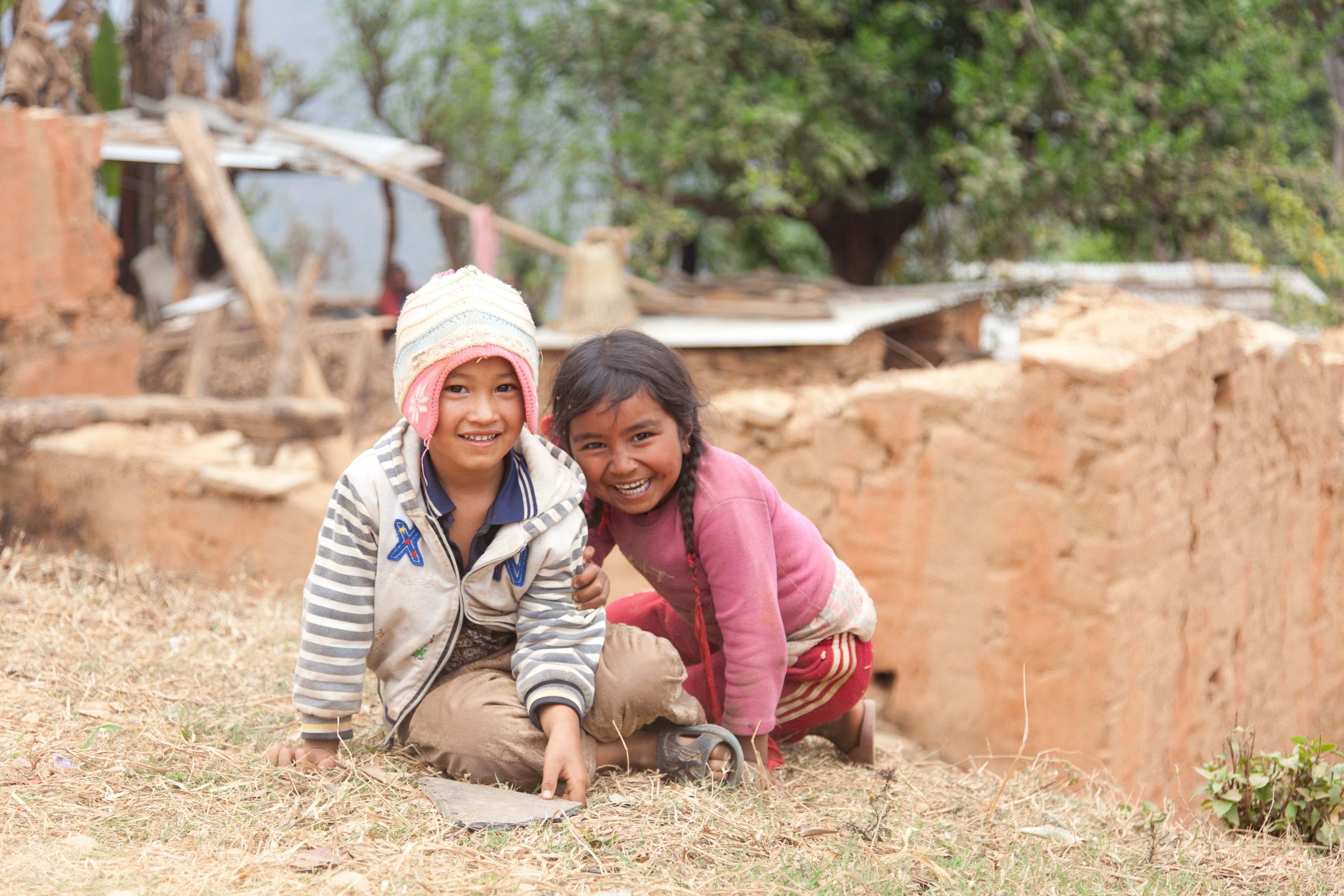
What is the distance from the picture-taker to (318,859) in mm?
1926

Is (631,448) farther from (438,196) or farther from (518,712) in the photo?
(438,196)

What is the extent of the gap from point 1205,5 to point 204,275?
31.6 feet

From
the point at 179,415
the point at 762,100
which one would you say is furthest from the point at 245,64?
the point at 179,415

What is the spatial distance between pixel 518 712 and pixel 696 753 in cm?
40

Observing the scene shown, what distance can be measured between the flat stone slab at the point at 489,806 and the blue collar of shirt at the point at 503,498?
0.52m

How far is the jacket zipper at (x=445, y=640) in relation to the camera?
2293mm

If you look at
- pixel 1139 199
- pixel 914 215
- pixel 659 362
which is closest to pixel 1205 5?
pixel 1139 199

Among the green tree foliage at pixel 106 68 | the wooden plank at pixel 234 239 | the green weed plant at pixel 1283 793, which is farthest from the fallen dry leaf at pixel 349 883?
the green tree foliage at pixel 106 68

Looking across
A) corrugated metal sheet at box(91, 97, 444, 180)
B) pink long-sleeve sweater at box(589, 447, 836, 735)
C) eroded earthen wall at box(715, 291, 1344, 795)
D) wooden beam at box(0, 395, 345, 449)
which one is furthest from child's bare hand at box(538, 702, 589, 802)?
corrugated metal sheet at box(91, 97, 444, 180)

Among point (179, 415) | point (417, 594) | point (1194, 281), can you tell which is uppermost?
point (1194, 281)

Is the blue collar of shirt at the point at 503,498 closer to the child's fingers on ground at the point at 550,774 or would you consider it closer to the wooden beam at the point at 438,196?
the child's fingers on ground at the point at 550,774

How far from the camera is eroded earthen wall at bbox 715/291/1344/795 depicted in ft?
13.2

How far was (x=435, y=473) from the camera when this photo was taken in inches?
→ 92.9

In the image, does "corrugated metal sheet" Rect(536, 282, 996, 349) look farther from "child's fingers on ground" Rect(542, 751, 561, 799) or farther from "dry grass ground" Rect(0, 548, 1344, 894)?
"child's fingers on ground" Rect(542, 751, 561, 799)
